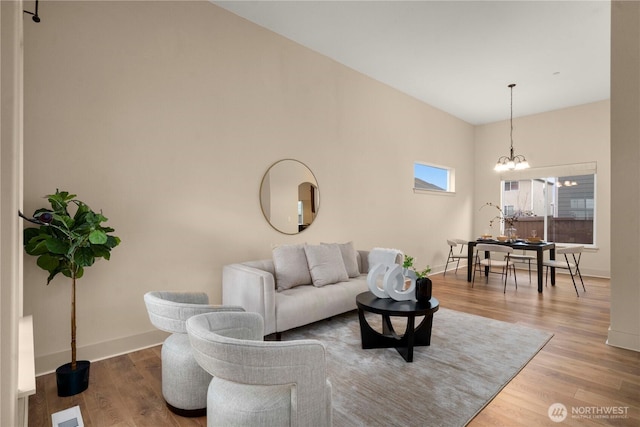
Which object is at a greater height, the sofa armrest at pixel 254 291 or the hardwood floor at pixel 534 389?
the sofa armrest at pixel 254 291

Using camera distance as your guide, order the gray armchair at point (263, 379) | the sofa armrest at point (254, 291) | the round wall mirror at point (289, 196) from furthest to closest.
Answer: the round wall mirror at point (289, 196)
the sofa armrest at point (254, 291)
the gray armchair at point (263, 379)

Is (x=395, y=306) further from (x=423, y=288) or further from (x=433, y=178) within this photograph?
(x=433, y=178)

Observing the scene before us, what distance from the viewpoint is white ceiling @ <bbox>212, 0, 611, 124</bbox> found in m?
3.61

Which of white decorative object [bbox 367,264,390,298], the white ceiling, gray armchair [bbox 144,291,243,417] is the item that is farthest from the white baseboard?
the white ceiling

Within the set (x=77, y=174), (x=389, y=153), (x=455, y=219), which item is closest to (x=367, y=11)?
(x=389, y=153)

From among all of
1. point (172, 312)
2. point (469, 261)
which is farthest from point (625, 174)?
point (172, 312)

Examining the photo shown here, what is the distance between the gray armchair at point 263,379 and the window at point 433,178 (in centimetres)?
549

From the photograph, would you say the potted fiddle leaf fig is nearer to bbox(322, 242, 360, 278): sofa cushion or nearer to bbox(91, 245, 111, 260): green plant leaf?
bbox(91, 245, 111, 260): green plant leaf

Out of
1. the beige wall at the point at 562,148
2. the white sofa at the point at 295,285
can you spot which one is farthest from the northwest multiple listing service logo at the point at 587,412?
the beige wall at the point at 562,148

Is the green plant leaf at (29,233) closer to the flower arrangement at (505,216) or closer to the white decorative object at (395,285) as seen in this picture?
the white decorative object at (395,285)

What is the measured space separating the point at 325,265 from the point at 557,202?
6186 mm

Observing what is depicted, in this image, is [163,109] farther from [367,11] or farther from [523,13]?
[523,13]

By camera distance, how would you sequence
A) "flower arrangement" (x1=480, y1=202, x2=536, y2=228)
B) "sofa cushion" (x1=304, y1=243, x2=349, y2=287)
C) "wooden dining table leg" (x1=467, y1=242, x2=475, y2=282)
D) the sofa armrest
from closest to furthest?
1. the sofa armrest
2. "sofa cushion" (x1=304, y1=243, x2=349, y2=287)
3. "wooden dining table leg" (x1=467, y1=242, x2=475, y2=282)
4. "flower arrangement" (x1=480, y1=202, x2=536, y2=228)

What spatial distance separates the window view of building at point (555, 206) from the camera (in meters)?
6.68
